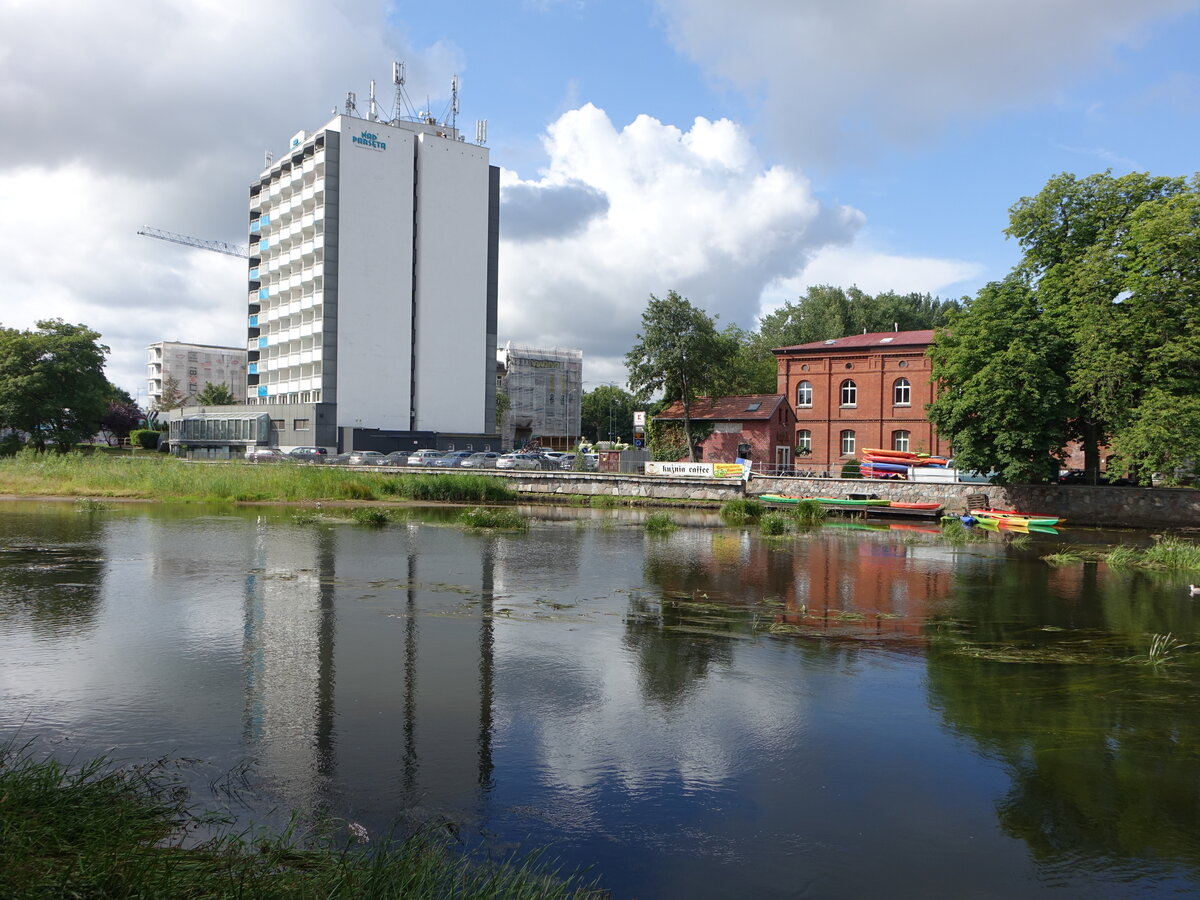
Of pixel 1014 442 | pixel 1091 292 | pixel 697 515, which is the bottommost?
pixel 697 515

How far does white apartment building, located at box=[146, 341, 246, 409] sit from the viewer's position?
14825cm

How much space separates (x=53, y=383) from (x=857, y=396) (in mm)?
59480

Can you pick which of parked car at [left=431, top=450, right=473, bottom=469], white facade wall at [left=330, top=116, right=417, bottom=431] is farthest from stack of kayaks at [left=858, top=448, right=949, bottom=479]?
white facade wall at [left=330, top=116, right=417, bottom=431]

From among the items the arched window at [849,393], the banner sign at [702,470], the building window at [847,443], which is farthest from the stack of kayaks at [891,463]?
the arched window at [849,393]

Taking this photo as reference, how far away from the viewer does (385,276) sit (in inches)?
3152

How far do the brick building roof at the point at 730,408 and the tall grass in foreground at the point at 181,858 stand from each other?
168 ft

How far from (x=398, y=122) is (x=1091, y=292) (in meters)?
69.4

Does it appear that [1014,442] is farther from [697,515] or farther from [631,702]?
[631,702]

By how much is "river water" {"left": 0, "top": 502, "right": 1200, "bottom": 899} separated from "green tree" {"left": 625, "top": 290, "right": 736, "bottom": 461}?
3893 cm

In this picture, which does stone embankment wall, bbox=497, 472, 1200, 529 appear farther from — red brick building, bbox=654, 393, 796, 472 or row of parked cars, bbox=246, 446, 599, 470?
red brick building, bbox=654, 393, 796, 472

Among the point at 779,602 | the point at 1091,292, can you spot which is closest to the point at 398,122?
the point at 1091,292

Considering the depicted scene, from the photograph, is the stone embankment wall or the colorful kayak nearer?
the colorful kayak

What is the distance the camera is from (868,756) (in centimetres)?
821

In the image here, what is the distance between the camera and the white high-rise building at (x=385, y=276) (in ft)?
255
